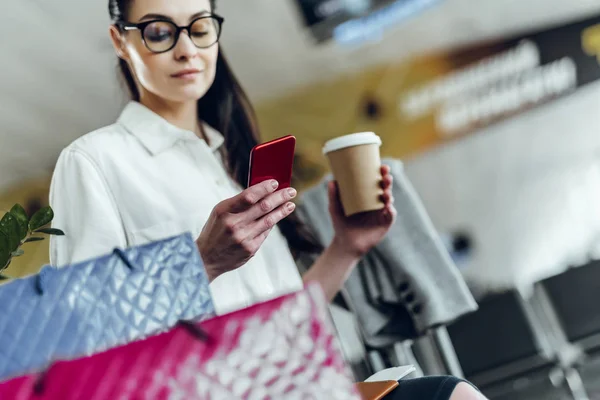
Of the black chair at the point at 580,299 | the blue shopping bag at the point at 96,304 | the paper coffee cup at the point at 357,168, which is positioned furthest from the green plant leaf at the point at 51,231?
the black chair at the point at 580,299

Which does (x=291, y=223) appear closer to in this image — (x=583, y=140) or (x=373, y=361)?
(x=373, y=361)

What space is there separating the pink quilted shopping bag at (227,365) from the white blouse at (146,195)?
77 centimetres

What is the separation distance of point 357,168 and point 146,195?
0.46 metres

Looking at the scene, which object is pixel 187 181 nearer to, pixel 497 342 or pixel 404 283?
pixel 404 283

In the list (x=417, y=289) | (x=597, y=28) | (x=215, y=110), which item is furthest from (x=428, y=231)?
(x=597, y=28)

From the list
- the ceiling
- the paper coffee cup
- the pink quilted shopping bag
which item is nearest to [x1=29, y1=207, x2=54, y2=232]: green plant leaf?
the ceiling

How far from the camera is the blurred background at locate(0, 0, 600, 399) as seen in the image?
2031 mm

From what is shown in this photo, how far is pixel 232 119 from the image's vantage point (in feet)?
5.29

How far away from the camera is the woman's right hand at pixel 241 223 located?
1087mm

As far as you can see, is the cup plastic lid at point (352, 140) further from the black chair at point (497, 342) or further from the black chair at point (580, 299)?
the black chair at point (580, 299)

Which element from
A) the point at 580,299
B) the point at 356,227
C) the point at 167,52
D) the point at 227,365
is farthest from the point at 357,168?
the point at 580,299

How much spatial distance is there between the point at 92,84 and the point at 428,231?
1004 mm

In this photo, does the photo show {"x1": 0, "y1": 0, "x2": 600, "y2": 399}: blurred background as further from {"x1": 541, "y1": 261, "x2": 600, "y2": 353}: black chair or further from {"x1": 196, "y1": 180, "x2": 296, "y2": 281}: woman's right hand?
{"x1": 196, "y1": 180, "x2": 296, "y2": 281}: woman's right hand

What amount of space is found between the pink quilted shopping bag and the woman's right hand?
0.58 meters
